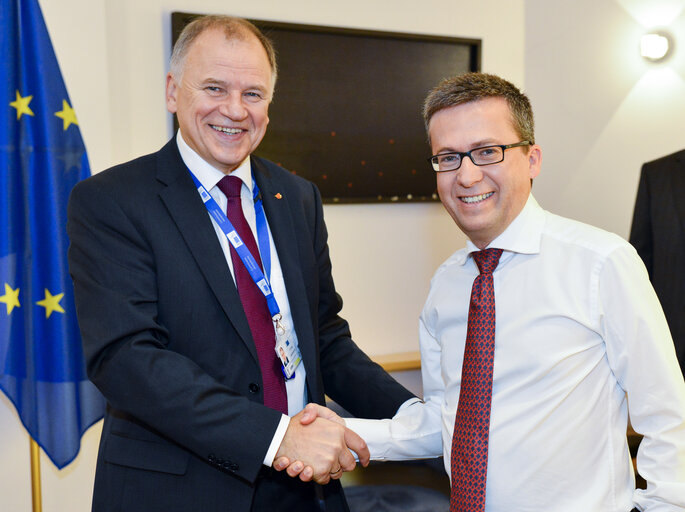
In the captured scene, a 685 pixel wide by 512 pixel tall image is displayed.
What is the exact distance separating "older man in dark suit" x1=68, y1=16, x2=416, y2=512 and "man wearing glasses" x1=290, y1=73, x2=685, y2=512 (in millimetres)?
404

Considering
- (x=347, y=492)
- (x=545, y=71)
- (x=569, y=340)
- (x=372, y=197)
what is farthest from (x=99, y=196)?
(x=545, y=71)

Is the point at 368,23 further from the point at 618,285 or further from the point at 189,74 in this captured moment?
the point at 618,285

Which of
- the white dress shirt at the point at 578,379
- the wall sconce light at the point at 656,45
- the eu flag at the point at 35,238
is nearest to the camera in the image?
the white dress shirt at the point at 578,379

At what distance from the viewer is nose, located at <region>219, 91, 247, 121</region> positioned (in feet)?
6.01

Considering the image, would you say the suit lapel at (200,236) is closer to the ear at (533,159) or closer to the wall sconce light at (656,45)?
the ear at (533,159)

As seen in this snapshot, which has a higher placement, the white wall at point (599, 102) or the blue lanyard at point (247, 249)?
the white wall at point (599, 102)

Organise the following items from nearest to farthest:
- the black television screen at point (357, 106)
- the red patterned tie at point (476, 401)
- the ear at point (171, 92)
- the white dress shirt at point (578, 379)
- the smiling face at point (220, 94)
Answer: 1. the white dress shirt at point (578, 379)
2. the red patterned tie at point (476, 401)
3. the smiling face at point (220, 94)
4. the ear at point (171, 92)
5. the black television screen at point (357, 106)

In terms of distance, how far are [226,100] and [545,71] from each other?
3.10 meters

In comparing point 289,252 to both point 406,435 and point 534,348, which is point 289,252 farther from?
point 534,348

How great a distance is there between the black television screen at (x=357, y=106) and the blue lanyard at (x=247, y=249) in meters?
1.78

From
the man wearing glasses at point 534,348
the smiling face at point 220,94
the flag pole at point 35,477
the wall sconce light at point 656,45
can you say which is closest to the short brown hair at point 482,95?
the man wearing glasses at point 534,348

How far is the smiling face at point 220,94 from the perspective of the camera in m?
1.83

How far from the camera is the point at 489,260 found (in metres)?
1.67

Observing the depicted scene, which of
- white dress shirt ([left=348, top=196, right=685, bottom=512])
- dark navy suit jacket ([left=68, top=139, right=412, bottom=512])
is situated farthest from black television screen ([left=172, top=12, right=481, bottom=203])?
white dress shirt ([left=348, top=196, right=685, bottom=512])
